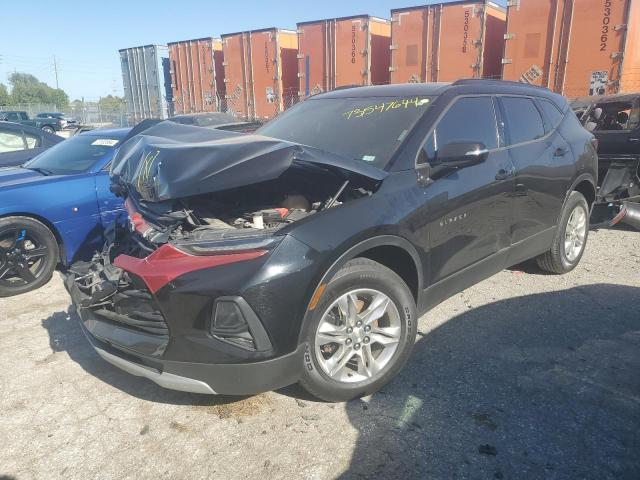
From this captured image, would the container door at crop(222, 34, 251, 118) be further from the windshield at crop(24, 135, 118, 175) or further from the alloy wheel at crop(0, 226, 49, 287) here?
the alloy wheel at crop(0, 226, 49, 287)

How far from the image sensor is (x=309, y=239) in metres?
2.48

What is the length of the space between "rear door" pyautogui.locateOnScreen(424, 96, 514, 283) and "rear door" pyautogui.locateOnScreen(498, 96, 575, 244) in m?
0.17

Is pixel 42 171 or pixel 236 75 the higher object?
pixel 236 75

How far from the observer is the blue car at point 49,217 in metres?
4.57

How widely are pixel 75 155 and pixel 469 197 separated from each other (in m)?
4.43

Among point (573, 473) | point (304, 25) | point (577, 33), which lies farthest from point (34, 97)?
point (573, 473)

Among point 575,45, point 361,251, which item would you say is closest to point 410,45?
point 575,45

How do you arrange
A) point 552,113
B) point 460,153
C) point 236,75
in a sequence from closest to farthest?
point 460,153 → point 552,113 → point 236,75

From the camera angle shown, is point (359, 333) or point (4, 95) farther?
point (4, 95)

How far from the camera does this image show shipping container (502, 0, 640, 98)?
10109 millimetres

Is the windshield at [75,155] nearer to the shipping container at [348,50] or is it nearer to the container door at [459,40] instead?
the container door at [459,40]

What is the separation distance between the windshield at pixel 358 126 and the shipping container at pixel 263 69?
1320 cm

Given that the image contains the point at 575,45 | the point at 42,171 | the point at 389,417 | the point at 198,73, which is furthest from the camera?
the point at 198,73

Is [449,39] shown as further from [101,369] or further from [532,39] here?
[101,369]
